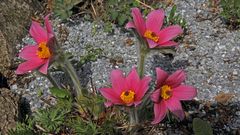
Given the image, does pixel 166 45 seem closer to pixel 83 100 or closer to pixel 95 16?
pixel 83 100

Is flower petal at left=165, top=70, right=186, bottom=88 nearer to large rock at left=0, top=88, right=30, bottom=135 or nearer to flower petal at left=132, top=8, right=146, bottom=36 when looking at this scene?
flower petal at left=132, top=8, right=146, bottom=36

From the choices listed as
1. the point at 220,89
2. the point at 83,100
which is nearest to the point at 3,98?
the point at 83,100

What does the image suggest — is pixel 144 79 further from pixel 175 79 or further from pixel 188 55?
pixel 188 55

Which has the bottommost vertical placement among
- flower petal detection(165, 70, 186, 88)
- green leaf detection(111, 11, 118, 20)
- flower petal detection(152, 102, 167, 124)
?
flower petal detection(152, 102, 167, 124)

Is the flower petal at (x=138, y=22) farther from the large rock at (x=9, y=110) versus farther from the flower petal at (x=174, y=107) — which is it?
the large rock at (x=9, y=110)

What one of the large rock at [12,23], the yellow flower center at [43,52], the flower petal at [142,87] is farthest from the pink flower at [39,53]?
the large rock at [12,23]

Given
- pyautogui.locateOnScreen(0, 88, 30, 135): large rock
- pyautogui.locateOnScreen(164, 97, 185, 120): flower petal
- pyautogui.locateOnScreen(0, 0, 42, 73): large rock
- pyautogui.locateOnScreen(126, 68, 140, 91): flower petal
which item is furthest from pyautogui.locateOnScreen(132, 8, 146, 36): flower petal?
pyautogui.locateOnScreen(0, 0, 42, 73): large rock
